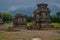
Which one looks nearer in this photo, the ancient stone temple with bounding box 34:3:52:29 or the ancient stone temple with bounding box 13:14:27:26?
the ancient stone temple with bounding box 34:3:52:29

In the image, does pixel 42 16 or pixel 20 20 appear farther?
pixel 20 20

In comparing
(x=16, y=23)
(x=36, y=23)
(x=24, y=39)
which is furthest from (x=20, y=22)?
(x=24, y=39)

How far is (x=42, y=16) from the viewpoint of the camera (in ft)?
115

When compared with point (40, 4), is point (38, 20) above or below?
below

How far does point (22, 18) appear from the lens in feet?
141

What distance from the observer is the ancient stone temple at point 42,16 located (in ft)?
115

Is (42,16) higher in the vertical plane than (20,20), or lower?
higher

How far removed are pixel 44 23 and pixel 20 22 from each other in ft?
28.6

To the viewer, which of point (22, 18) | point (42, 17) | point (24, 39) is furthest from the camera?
point (22, 18)

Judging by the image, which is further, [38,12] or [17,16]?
[17,16]

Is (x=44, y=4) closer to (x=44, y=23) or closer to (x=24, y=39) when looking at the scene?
(x=44, y=23)

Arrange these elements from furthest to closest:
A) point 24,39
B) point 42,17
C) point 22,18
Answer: point 22,18, point 42,17, point 24,39

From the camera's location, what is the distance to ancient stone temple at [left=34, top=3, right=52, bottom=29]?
34947 millimetres

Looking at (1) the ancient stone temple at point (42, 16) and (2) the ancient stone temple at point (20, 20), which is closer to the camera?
(1) the ancient stone temple at point (42, 16)
